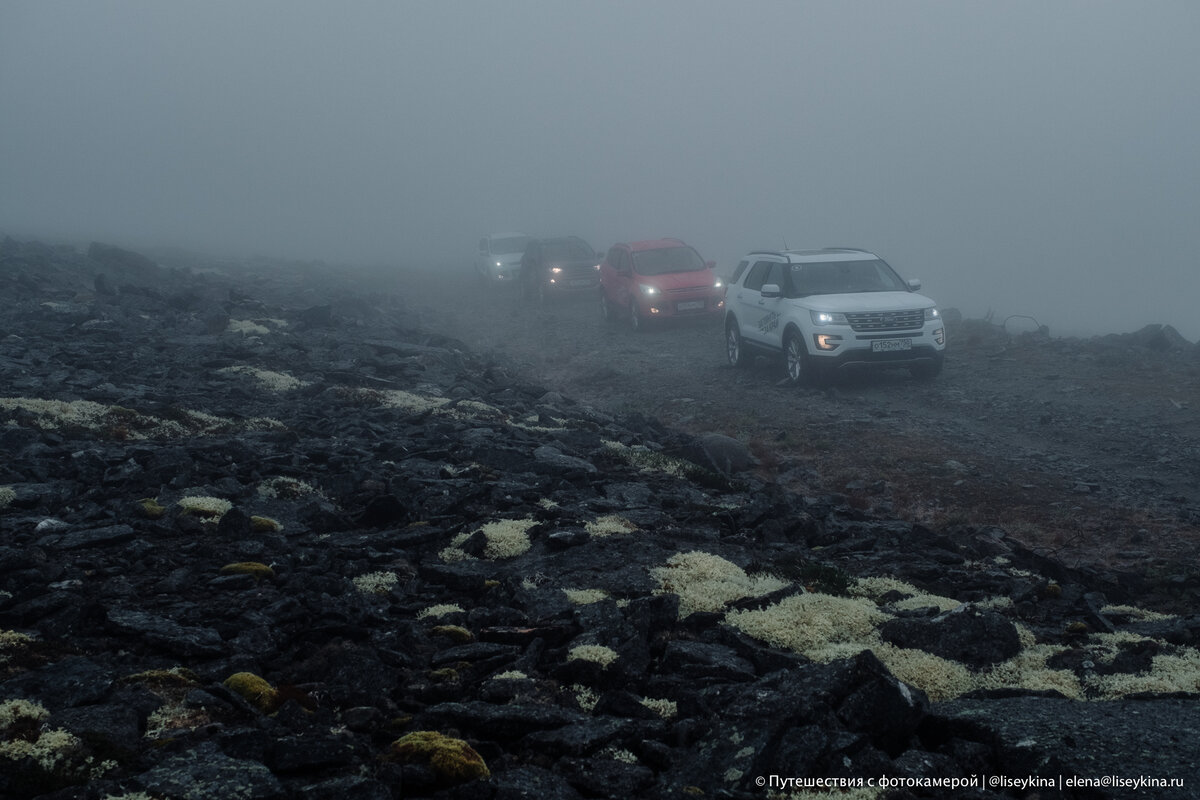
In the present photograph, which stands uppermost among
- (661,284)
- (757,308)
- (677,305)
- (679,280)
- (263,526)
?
(679,280)

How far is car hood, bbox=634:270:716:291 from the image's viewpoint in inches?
943

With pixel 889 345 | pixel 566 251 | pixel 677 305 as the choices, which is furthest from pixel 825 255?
pixel 566 251

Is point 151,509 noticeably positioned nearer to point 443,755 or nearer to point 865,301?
point 443,755

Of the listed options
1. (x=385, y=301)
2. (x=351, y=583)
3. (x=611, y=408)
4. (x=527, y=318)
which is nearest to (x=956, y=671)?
(x=351, y=583)

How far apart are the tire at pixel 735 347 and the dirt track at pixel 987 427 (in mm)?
269

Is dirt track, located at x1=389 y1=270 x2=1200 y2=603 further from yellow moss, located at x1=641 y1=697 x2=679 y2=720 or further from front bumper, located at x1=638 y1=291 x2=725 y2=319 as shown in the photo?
yellow moss, located at x1=641 y1=697 x2=679 y2=720

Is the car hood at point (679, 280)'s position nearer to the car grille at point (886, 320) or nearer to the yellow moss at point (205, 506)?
the car grille at point (886, 320)

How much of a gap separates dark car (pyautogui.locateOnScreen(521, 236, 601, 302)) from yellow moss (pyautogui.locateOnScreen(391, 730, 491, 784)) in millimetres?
26749

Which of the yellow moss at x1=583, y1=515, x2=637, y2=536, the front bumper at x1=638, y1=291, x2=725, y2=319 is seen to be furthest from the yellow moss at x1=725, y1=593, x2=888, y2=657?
the front bumper at x1=638, y1=291, x2=725, y2=319

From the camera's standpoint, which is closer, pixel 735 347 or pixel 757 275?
pixel 757 275

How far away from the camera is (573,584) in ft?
22.7

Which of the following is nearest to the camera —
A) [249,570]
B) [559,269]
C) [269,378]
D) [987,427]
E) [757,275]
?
[249,570]

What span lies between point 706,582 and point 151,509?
448 centimetres

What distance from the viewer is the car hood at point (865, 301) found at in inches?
615
